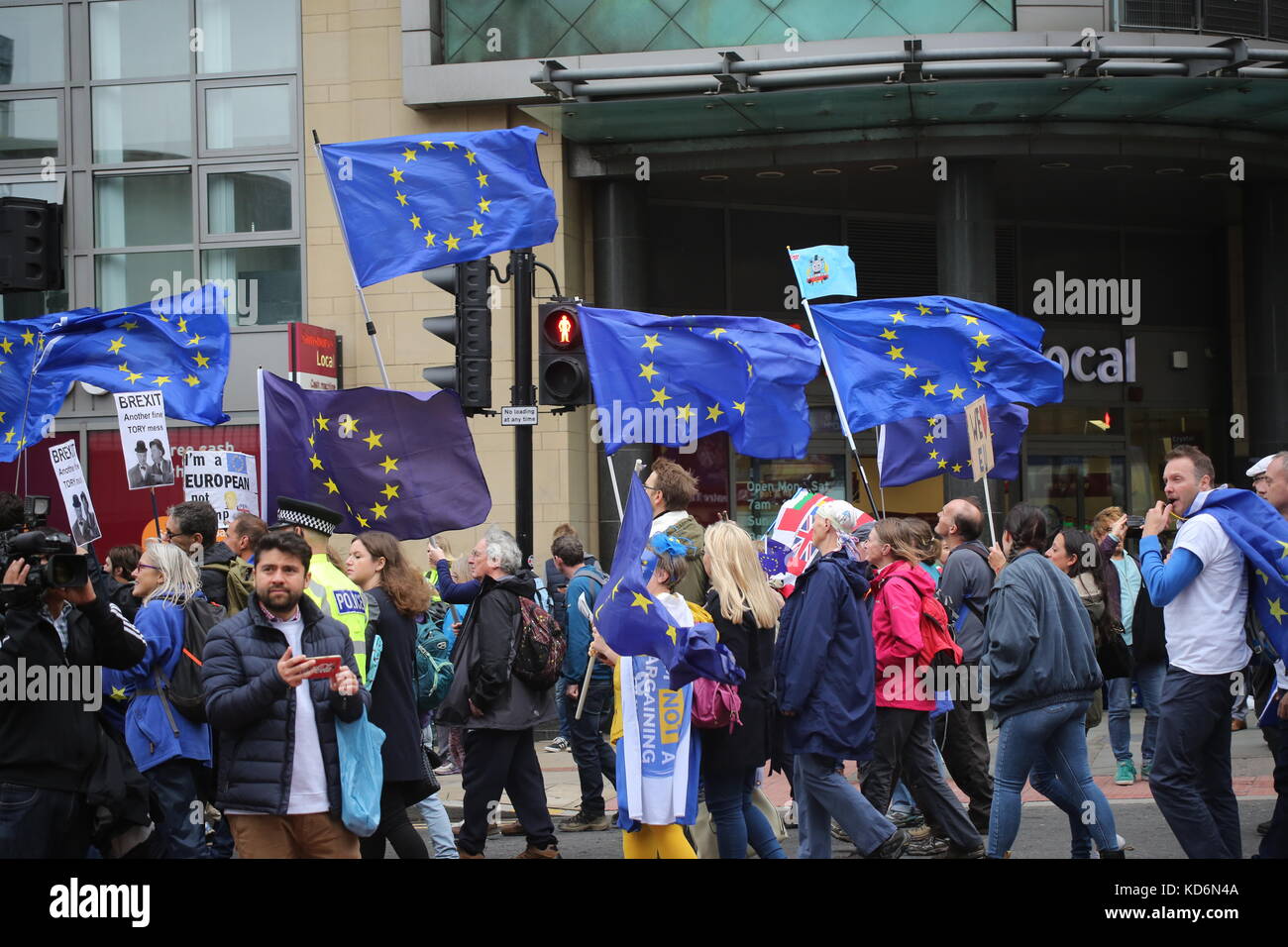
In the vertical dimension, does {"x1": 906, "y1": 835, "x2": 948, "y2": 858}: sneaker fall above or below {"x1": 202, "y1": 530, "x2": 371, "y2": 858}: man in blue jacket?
below

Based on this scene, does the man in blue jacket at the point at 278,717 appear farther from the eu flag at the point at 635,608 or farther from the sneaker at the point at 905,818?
the sneaker at the point at 905,818

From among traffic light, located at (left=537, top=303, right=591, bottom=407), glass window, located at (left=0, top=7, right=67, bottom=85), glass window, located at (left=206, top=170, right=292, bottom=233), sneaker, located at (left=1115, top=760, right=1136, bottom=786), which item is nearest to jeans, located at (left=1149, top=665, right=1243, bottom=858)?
sneaker, located at (left=1115, top=760, right=1136, bottom=786)

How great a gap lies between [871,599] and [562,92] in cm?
934

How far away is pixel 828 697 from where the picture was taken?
7.38 metres

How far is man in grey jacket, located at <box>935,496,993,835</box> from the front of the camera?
923 cm

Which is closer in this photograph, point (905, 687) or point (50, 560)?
point (50, 560)

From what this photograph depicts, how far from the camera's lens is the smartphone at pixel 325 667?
5730mm

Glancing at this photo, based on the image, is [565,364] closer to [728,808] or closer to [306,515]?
[306,515]

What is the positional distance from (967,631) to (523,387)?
3566mm

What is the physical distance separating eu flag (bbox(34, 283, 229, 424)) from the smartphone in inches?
215

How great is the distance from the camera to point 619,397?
34.2ft

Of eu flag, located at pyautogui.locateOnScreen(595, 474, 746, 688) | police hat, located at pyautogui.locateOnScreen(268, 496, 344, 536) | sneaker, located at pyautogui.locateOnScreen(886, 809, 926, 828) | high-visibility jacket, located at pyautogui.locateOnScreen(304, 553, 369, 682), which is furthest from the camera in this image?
sneaker, located at pyautogui.locateOnScreen(886, 809, 926, 828)

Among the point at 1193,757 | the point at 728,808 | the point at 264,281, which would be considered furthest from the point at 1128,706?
the point at 264,281

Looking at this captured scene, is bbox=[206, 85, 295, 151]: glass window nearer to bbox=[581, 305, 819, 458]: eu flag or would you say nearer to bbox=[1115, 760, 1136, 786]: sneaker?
bbox=[581, 305, 819, 458]: eu flag
